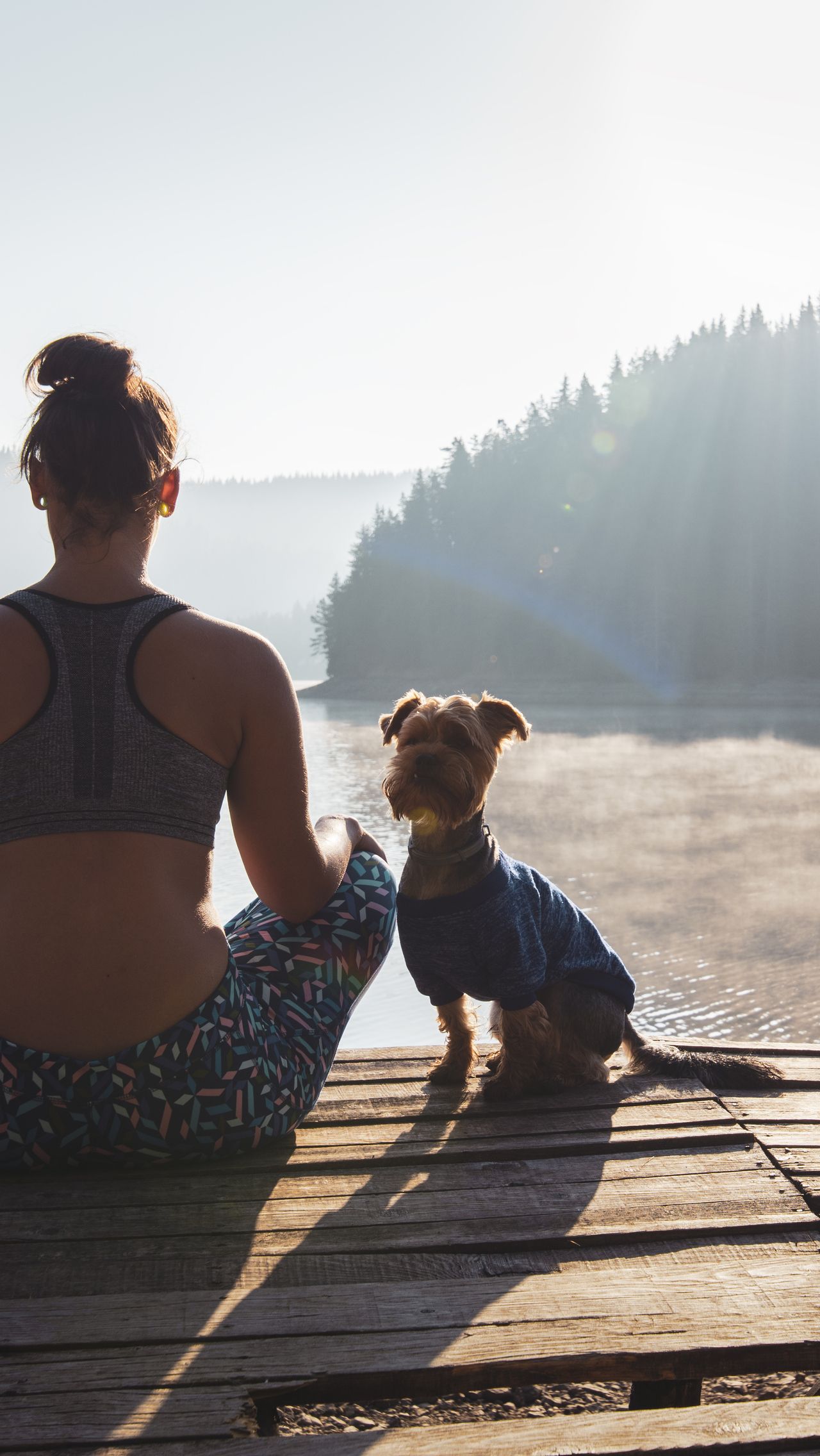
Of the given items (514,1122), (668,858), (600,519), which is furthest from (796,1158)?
(600,519)

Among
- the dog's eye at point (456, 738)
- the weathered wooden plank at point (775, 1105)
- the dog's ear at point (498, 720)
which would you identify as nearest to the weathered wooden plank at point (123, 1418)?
the weathered wooden plank at point (775, 1105)

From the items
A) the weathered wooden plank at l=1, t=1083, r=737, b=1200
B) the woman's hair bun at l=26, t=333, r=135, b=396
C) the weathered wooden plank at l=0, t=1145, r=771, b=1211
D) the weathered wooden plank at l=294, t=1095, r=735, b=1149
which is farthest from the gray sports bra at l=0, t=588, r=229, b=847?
the weathered wooden plank at l=294, t=1095, r=735, b=1149

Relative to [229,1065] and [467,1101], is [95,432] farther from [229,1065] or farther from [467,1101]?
[467,1101]

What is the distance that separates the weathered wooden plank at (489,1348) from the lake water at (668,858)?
248 inches

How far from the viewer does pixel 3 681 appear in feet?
6.66

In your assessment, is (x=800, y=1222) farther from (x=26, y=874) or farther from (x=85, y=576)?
(x=85, y=576)

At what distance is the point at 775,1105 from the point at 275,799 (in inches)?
73.0

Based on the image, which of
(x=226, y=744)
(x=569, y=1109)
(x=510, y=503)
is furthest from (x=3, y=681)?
(x=510, y=503)

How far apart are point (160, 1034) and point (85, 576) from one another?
38.8 inches

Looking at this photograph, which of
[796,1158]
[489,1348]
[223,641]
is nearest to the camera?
[489,1348]

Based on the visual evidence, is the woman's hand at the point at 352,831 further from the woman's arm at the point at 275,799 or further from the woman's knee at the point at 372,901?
the woman's arm at the point at 275,799

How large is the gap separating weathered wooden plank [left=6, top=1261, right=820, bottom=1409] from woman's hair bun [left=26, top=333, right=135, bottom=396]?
1.80 meters

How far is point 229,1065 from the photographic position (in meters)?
2.33

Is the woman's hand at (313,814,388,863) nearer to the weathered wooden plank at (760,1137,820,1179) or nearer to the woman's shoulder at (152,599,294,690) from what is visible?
the woman's shoulder at (152,599,294,690)
